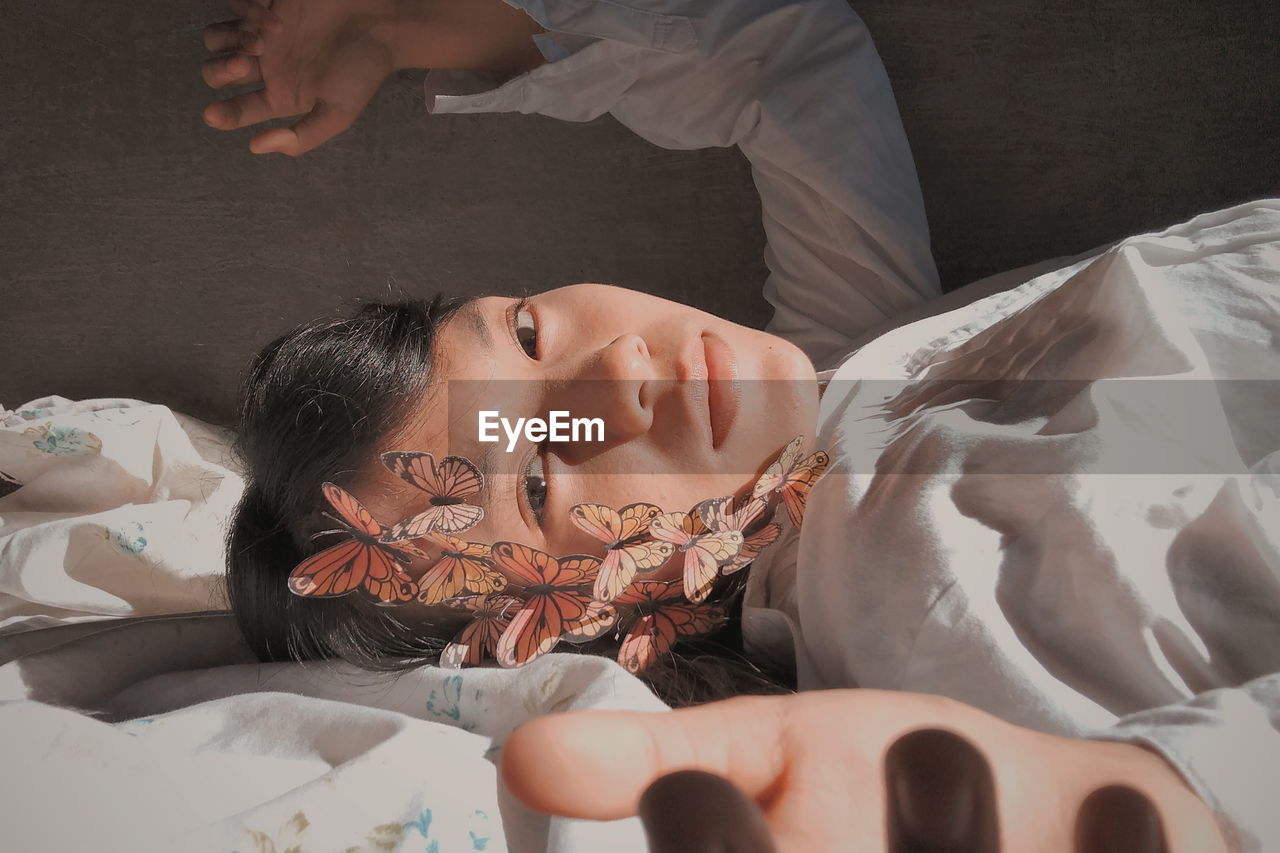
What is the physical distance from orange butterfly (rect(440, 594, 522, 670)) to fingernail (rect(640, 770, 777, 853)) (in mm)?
342

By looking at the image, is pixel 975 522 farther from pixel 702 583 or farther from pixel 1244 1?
pixel 1244 1

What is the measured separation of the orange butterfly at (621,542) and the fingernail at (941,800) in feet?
0.92

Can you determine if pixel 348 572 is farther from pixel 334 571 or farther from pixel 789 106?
pixel 789 106

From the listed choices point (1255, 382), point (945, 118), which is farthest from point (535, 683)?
point (945, 118)

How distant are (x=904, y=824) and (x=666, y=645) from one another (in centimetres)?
36

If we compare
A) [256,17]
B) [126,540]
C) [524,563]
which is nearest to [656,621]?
[524,563]

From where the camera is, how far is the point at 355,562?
53 cm

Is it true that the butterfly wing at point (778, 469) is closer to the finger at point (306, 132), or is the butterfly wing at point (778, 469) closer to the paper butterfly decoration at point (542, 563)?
the paper butterfly decoration at point (542, 563)

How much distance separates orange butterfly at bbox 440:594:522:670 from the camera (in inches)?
22.2

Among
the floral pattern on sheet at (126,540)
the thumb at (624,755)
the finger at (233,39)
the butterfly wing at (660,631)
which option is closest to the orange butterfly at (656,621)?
the butterfly wing at (660,631)

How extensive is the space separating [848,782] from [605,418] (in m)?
0.30

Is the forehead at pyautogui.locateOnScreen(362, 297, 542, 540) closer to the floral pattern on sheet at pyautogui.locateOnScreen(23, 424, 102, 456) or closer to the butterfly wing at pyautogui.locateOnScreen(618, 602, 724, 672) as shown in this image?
the butterfly wing at pyautogui.locateOnScreen(618, 602, 724, 672)

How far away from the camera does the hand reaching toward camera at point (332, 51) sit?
Result: 0.73 meters

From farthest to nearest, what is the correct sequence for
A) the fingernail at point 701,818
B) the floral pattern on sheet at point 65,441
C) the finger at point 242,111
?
the floral pattern on sheet at point 65,441
the finger at point 242,111
the fingernail at point 701,818
